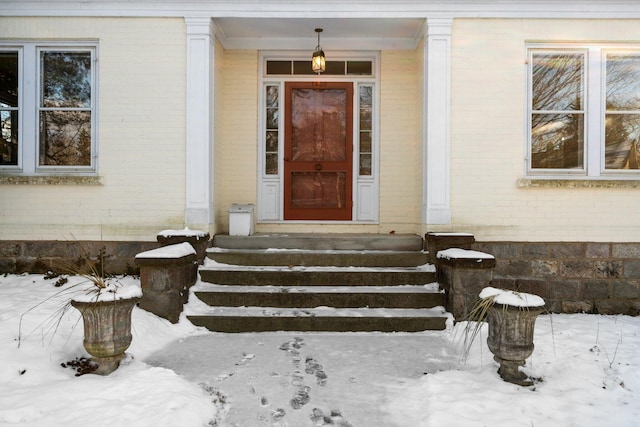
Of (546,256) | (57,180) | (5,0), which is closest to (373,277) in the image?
(546,256)

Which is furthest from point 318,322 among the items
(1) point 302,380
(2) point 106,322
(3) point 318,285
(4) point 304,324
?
(2) point 106,322

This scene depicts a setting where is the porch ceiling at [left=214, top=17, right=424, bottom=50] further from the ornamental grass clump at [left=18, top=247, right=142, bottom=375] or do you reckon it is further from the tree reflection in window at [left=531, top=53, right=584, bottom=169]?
the ornamental grass clump at [left=18, top=247, right=142, bottom=375]

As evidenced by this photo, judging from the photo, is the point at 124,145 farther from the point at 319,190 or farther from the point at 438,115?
the point at 438,115

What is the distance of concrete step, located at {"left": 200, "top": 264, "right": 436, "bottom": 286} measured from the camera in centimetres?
512

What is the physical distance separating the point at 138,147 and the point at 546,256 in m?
5.72

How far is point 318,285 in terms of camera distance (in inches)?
203

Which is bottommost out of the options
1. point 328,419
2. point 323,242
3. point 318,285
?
point 328,419

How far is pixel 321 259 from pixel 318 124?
254 cm

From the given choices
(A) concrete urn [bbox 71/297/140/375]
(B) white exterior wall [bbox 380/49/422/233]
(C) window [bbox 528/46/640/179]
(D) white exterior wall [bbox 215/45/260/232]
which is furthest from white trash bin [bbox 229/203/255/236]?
(C) window [bbox 528/46/640/179]

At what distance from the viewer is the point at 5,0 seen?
5719mm

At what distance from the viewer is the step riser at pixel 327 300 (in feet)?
15.7

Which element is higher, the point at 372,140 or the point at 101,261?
the point at 372,140

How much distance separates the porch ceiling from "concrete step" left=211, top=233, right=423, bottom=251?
3.04 meters

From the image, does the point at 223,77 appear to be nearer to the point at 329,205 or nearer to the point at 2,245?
the point at 329,205
